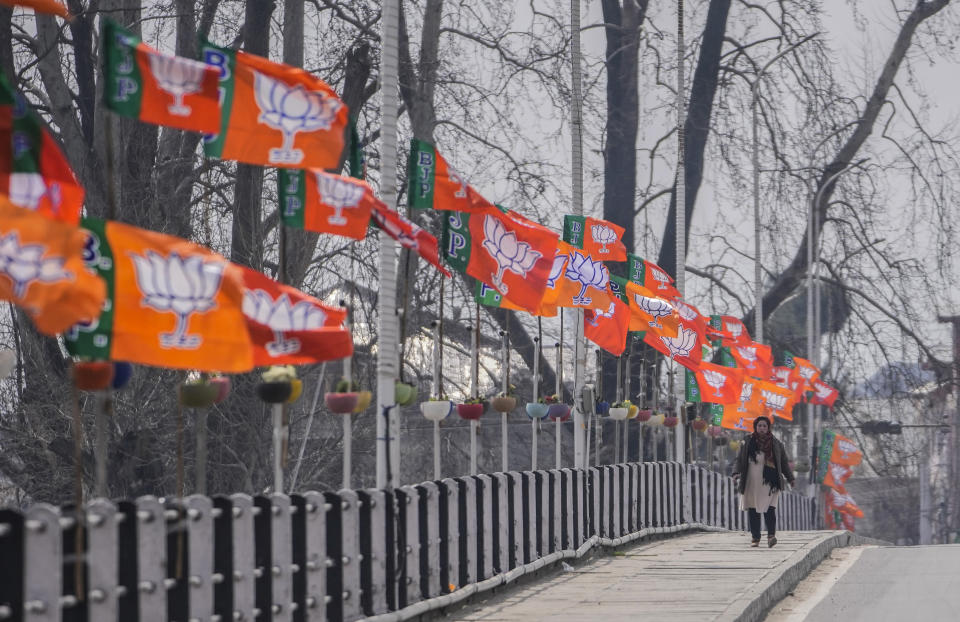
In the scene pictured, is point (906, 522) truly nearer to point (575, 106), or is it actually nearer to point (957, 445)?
point (957, 445)

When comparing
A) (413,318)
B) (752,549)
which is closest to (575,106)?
(752,549)

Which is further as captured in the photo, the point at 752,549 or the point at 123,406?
the point at 123,406

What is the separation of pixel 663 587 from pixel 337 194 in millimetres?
5443

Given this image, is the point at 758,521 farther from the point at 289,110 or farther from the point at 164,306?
the point at 164,306

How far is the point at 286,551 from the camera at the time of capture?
10023mm

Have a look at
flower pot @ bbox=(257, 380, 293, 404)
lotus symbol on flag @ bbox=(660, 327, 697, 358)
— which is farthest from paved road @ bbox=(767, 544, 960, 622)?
flower pot @ bbox=(257, 380, 293, 404)

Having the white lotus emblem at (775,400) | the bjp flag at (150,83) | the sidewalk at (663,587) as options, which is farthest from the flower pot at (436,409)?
the white lotus emblem at (775,400)

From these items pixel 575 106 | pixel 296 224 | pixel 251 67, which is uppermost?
pixel 575 106

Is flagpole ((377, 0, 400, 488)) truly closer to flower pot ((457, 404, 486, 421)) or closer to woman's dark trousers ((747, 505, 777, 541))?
flower pot ((457, 404, 486, 421))

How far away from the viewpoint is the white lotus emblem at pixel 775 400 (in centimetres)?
3450

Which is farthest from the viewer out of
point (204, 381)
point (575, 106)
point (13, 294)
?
point (575, 106)

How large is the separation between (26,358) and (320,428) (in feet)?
20.8

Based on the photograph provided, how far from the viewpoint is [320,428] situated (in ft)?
94.6

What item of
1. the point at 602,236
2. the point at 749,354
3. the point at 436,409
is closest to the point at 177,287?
the point at 436,409
